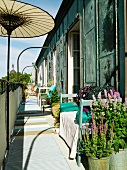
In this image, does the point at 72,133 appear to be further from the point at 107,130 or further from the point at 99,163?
the point at 99,163

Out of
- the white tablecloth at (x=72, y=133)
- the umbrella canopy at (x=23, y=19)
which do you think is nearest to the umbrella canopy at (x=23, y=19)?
the umbrella canopy at (x=23, y=19)

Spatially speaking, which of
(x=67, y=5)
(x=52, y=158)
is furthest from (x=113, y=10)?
(x=67, y=5)

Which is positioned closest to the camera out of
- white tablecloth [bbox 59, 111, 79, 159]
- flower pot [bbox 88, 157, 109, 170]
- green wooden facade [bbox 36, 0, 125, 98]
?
flower pot [bbox 88, 157, 109, 170]

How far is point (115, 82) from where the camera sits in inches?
175

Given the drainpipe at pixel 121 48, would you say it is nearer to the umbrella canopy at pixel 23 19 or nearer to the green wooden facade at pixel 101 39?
the green wooden facade at pixel 101 39

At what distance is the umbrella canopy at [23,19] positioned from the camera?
3.67 meters

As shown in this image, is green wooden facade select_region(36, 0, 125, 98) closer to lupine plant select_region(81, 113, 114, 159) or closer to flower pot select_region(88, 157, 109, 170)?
lupine plant select_region(81, 113, 114, 159)

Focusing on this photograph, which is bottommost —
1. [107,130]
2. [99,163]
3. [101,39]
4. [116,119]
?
[99,163]

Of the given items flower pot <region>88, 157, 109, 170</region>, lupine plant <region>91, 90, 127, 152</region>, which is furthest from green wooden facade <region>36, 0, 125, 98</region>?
flower pot <region>88, 157, 109, 170</region>

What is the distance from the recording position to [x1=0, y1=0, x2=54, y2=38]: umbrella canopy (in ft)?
12.0

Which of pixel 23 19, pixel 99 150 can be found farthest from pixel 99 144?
pixel 23 19

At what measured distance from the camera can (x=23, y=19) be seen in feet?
14.3

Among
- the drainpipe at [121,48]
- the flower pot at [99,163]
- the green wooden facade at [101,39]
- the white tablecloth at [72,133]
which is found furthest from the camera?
the green wooden facade at [101,39]

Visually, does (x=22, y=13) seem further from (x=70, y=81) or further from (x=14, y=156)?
(x=70, y=81)
